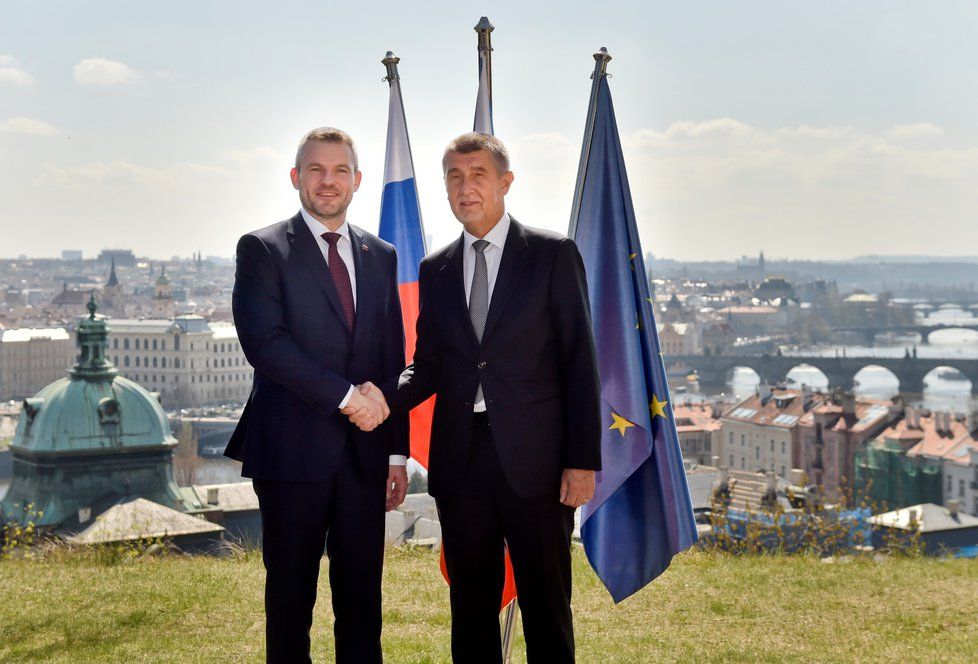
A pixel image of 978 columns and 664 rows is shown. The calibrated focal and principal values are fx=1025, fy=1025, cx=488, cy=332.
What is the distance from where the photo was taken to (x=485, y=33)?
262cm

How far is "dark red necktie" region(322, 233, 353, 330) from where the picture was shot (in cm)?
185

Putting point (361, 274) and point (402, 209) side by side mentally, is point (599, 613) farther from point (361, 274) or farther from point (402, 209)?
point (361, 274)

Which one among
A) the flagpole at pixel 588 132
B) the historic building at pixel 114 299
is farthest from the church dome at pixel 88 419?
the historic building at pixel 114 299

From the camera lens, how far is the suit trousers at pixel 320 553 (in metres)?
1.79

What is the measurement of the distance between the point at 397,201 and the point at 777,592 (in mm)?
1720

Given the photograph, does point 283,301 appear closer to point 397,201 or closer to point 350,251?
point 350,251

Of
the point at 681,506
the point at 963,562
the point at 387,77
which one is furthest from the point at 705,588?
the point at 387,77

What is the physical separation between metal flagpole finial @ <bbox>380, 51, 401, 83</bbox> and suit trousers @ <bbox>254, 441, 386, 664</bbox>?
4.16 ft

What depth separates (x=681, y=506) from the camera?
2346mm

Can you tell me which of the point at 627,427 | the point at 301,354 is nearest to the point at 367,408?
the point at 301,354

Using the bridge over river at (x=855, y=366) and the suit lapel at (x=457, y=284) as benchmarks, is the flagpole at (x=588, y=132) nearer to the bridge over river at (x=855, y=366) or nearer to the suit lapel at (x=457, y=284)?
the suit lapel at (x=457, y=284)

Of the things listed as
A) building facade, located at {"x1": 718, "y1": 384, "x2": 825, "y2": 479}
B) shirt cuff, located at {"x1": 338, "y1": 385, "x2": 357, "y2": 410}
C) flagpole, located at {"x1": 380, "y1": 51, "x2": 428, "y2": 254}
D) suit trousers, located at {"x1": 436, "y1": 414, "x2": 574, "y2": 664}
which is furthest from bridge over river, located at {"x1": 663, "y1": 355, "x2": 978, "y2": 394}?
shirt cuff, located at {"x1": 338, "y1": 385, "x2": 357, "y2": 410}

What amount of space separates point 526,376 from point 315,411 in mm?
374

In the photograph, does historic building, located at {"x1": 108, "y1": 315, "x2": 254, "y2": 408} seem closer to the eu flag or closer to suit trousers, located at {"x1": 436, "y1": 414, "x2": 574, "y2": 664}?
the eu flag
